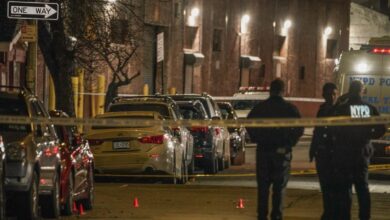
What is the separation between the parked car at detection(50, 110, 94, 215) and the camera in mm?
15430

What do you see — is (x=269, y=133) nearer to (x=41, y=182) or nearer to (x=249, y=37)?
(x=41, y=182)

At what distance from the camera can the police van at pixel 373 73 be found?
24844 millimetres

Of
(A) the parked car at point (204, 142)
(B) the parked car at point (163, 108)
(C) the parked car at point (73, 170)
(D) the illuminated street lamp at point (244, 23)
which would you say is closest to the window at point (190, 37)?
(D) the illuminated street lamp at point (244, 23)

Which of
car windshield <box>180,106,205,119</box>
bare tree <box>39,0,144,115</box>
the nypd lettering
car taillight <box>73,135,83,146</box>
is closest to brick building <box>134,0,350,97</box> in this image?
bare tree <box>39,0,144,115</box>

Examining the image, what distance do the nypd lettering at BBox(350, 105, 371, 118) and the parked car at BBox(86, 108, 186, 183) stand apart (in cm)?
779

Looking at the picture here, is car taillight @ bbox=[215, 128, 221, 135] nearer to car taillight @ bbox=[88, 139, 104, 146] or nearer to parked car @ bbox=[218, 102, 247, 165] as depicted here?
parked car @ bbox=[218, 102, 247, 165]

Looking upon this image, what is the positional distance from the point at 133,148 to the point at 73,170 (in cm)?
553

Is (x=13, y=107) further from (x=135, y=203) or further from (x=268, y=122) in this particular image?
(x=268, y=122)

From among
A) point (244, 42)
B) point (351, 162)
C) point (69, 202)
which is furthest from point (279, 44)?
point (351, 162)

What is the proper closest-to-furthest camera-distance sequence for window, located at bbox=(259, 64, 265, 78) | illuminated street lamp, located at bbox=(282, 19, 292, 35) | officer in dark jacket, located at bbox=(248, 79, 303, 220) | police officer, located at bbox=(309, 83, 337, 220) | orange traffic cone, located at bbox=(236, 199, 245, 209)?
officer in dark jacket, located at bbox=(248, 79, 303, 220) → police officer, located at bbox=(309, 83, 337, 220) → orange traffic cone, located at bbox=(236, 199, 245, 209) → window, located at bbox=(259, 64, 265, 78) → illuminated street lamp, located at bbox=(282, 19, 292, 35)

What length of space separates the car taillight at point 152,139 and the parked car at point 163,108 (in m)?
1.27

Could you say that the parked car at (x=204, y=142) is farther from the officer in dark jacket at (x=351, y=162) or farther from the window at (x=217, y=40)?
the window at (x=217, y=40)

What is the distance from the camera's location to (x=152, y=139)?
70.0 ft

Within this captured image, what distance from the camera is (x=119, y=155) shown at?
70.2ft
